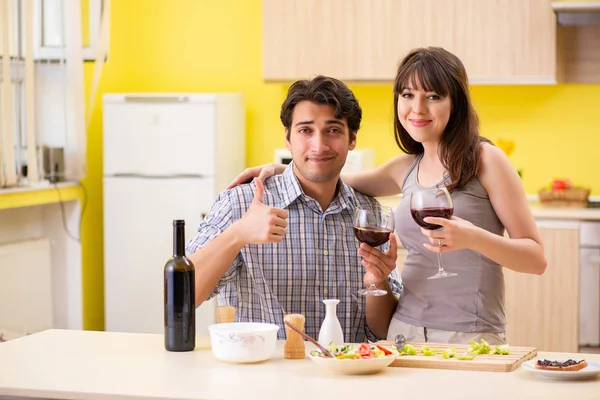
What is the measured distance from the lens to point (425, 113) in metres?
2.49

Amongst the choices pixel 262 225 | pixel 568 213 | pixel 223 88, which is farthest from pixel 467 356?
pixel 223 88

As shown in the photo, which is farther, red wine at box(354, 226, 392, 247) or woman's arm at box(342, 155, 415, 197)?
woman's arm at box(342, 155, 415, 197)

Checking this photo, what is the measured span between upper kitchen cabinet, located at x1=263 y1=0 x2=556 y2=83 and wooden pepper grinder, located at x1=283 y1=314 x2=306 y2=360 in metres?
2.90

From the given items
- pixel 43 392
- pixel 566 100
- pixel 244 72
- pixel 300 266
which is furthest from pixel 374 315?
pixel 244 72

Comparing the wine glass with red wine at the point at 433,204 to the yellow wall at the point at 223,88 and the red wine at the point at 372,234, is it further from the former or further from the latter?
the yellow wall at the point at 223,88

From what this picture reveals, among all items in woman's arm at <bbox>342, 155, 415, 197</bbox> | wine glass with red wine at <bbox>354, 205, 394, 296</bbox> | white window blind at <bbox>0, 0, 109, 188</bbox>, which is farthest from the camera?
white window blind at <bbox>0, 0, 109, 188</bbox>

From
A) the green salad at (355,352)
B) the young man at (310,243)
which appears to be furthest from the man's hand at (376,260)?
the green salad at (355,352)

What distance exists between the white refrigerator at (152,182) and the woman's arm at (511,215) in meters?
2.77

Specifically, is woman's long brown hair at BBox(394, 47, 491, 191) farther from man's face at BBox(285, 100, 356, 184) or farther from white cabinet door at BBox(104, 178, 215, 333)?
white cabinet door at BBox(104, 178, 215, 333)

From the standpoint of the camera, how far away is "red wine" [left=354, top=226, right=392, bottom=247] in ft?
7.32

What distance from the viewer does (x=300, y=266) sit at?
2.68 metres

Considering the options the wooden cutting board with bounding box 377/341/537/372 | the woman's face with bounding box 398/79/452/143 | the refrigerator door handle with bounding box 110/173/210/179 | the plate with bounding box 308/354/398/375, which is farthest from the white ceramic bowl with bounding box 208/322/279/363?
the refrigerator door handle with bounding box 110/173/210/179

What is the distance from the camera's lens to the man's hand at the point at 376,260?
2357mm

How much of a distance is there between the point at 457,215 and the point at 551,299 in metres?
2.25
